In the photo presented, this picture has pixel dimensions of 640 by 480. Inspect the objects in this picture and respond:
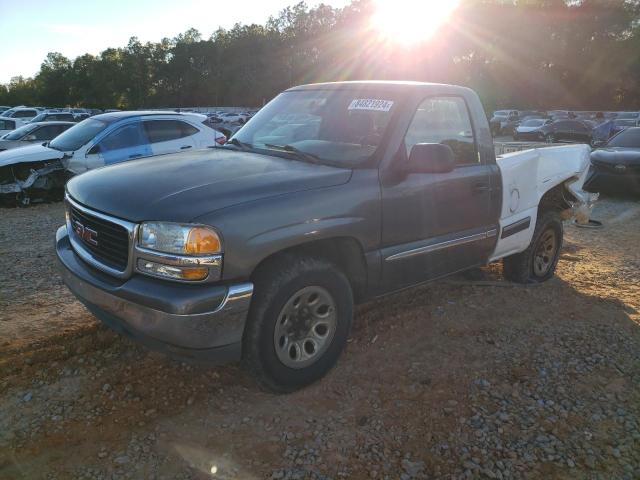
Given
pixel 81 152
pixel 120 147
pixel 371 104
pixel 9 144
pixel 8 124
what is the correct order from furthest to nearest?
pixel 8 124
pixel 9 144
pixel 120 147
pixel 81 152
pixel 371 104

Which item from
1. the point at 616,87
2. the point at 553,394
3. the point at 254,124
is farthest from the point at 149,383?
the point at 616,87

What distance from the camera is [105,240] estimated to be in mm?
2922

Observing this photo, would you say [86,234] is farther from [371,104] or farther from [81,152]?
[81,152]

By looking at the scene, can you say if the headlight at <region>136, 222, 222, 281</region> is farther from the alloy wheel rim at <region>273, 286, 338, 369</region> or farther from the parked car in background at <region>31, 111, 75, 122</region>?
the parked car in background at <region>31, 111, 75, 122</region>

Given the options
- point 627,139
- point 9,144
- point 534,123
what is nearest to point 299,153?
point 627,139

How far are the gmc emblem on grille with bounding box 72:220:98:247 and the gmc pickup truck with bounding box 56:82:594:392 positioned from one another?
0.02 m

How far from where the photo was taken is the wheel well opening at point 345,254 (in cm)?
311

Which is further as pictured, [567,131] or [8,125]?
[567,131]

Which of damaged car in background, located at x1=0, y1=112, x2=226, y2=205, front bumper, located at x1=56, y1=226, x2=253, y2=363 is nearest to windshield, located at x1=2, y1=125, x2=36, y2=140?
damaged car in background, located at x1=0, y1=112, x2=226, y2=205

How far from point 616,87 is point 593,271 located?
54.1 metres

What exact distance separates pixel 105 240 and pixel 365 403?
180 cm

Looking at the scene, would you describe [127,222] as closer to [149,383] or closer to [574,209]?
[149,383]

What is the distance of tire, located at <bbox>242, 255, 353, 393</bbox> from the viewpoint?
2840 millimetres

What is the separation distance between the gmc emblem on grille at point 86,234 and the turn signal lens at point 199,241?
754 millimetres
